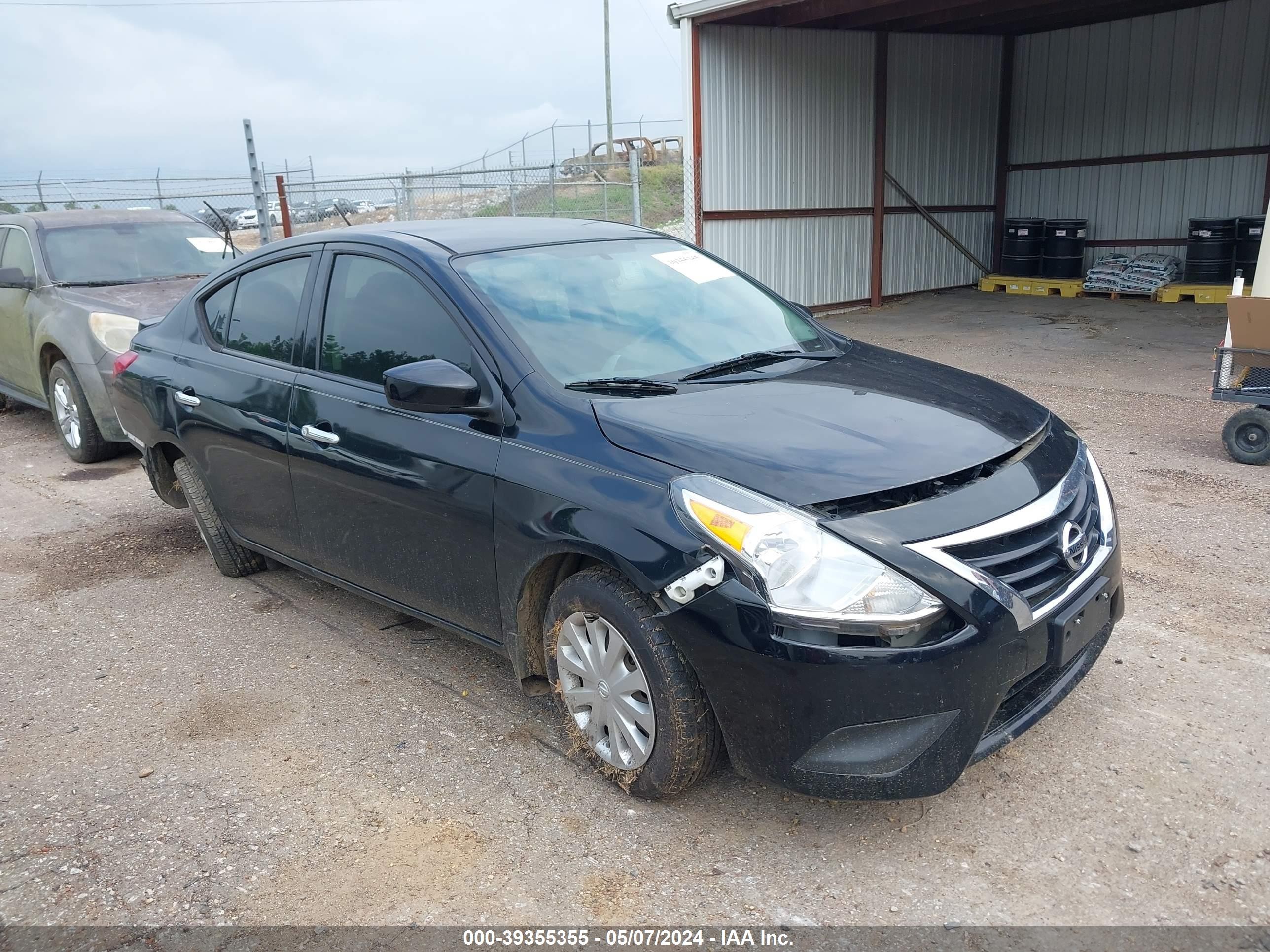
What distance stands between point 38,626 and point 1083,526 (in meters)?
4.45

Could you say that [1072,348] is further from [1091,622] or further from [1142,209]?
[1091,622]

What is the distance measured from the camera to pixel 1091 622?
289cm

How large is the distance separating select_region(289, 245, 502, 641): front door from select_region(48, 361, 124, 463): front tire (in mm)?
4066

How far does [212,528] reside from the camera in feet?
16.0

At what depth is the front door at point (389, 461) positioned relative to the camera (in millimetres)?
3289

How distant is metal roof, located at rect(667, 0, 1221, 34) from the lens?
12.3m

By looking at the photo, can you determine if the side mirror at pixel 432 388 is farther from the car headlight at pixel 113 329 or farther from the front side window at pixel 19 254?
the front side window at pixel 19 254

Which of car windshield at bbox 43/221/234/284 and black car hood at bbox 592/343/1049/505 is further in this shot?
car windshield at bbox 43/221/234/284

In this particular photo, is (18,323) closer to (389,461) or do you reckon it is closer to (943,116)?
(389,461)

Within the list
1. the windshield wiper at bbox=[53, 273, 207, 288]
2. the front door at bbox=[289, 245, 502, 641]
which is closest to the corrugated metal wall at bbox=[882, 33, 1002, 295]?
the windshield wiper at bbox=[53, 273, 207, 288]

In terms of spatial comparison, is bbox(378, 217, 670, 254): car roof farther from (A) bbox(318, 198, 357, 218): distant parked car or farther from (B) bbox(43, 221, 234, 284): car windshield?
(A) bbox(318, 198, 357, 218): distant parked car

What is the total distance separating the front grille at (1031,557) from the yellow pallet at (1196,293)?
45.9 feet

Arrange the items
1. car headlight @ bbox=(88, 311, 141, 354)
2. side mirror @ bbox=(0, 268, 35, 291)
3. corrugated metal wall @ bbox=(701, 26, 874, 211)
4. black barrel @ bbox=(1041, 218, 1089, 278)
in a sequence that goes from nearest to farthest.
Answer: car headlight @ bbox=(88, 311, 141, 354) → side mirror @ bbox=(0, 268, 35, 291) → corrugated metal wall @ bbox=(701, 26, 874, 211) → black barrel @ bbox=(1041, 218, 1089, 278)

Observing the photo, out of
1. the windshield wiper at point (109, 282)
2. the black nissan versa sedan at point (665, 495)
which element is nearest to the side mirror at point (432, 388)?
the black nissan versa sedan at point (665, 495)
